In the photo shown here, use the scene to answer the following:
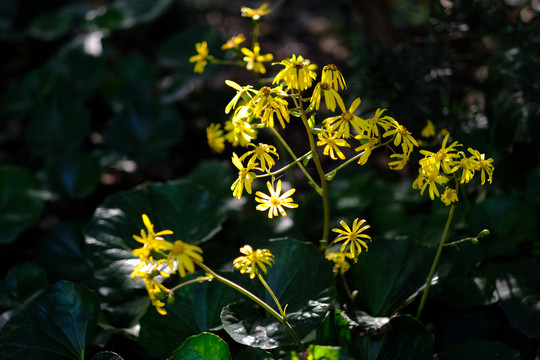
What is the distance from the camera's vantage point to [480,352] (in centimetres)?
128

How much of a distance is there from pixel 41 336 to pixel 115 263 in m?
0.29

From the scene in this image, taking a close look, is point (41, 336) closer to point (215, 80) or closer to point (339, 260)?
point (339, 260)

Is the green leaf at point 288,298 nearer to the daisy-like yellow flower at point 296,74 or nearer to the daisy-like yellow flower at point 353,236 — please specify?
the daisy-like yellow flower at point 353,236

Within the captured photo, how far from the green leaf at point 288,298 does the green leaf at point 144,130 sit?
3.80 ft

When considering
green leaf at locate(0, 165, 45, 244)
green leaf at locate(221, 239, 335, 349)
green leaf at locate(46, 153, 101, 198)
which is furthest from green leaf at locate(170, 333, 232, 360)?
green leaf at locate(46, 153, 101, 198)

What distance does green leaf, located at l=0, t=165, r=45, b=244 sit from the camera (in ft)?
6.29

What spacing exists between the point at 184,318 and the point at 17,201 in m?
1.07

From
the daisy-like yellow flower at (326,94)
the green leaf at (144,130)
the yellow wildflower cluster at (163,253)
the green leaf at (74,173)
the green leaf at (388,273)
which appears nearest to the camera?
the yellow wildflower cluster at (163,253)

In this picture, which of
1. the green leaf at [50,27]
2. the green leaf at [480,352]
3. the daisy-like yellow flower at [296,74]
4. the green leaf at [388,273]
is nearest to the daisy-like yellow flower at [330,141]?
the daisy-like yellow flower at [296,74]

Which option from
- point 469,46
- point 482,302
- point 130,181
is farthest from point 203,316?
point 469,46

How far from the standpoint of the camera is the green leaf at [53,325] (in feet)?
4.31

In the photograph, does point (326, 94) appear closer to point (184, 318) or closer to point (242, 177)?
point (242, 177)

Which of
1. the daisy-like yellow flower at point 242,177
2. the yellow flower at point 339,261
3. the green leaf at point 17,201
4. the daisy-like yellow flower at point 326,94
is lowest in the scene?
the green leaf at point 17,201

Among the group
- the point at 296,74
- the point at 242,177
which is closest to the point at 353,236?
the point at 242,177
